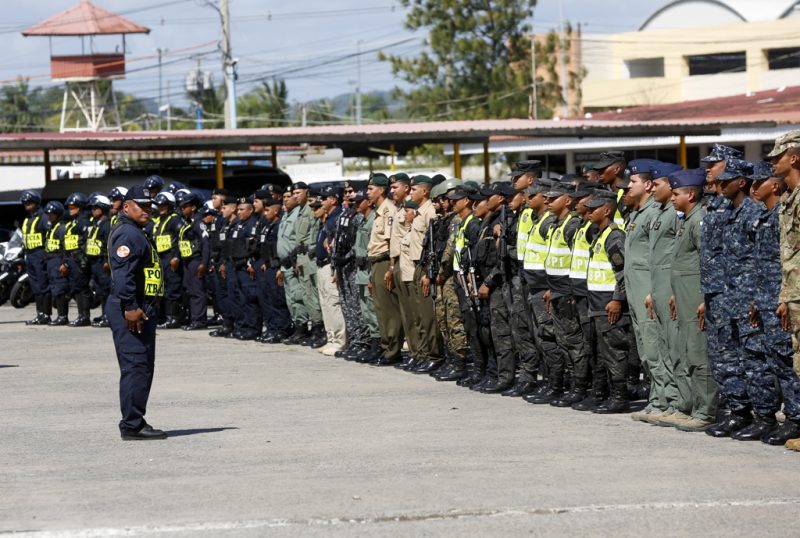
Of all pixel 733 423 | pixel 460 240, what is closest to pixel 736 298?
pixel 733 423

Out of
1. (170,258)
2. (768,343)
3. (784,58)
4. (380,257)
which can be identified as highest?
(784,58)

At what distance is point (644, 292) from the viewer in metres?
11.1

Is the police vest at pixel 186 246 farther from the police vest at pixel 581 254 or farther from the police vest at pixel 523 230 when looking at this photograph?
the police vest at pixel 581 254

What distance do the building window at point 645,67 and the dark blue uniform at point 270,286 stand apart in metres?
56.6

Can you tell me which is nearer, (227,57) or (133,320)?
(133,320)

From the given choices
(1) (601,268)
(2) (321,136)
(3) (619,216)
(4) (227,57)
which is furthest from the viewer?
(4) (227,57)

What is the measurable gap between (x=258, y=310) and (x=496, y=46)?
4502 cm

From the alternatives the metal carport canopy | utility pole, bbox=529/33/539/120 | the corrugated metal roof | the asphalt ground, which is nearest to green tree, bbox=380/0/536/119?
utility pole, bbox=529/33/539/120

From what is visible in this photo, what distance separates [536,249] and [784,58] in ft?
Result: 184

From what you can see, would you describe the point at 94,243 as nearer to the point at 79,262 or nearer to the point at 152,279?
the point at 79,262

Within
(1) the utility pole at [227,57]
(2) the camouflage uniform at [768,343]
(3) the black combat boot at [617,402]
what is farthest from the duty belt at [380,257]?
(1) the utility pole at [227,57]

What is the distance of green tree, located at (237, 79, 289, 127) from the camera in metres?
83.0

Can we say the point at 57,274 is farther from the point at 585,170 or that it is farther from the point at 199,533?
the point at 199,533

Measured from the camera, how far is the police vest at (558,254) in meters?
12.0
